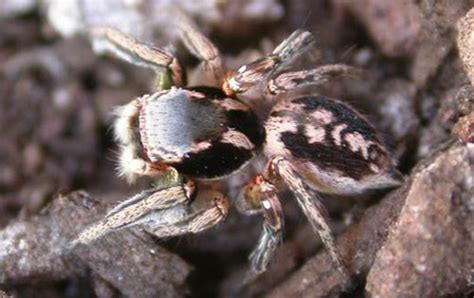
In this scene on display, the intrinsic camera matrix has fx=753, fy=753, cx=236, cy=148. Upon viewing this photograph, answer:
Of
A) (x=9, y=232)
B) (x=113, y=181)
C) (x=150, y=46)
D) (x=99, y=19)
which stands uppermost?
(x=150, y=46)

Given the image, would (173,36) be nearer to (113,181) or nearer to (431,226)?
(113,181)

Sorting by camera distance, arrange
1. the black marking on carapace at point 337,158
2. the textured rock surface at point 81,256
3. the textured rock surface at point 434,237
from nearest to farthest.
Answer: the textured rock surface at point 434,237, the textured rock surface at point 81,256, the black marking on carapace at point 337,158

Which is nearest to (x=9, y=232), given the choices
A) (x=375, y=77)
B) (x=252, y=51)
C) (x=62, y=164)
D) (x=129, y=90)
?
(x=62, y=164)

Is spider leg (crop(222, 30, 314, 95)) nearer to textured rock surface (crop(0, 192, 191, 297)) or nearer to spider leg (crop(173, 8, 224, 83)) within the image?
spider leg (crop(173, 8, 224, 83))

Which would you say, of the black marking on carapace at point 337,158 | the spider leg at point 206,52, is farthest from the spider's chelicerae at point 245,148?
the spider leg at point 206,52

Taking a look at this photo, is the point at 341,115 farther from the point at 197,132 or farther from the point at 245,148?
the point at 197,132

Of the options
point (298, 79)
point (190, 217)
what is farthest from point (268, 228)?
point (298, 79)

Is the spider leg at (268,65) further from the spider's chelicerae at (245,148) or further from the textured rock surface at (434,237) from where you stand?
the textured rock surface at (434,237)
